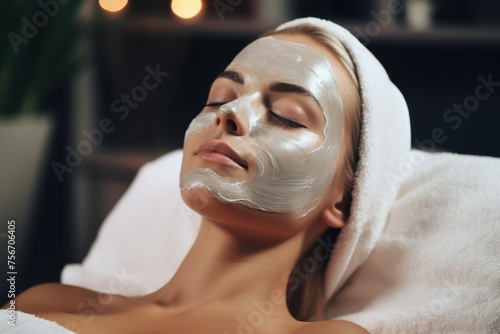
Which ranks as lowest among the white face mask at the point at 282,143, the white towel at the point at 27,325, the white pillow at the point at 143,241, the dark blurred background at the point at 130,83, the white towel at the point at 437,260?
the dark blurred background at the point at 130,83

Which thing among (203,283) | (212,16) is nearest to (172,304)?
(203,283)

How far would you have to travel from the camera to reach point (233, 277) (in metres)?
1.01

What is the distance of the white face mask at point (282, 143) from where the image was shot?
0.94 metres

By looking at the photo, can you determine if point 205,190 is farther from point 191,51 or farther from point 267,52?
point 191,51

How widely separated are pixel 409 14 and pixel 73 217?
126cm

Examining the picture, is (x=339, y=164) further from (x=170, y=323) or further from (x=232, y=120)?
(x=170, y=323)

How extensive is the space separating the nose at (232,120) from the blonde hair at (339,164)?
0.17m

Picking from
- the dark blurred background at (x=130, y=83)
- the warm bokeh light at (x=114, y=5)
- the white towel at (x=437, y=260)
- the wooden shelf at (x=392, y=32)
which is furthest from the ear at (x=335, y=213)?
the warm bokeh light at (x=114, y=5)

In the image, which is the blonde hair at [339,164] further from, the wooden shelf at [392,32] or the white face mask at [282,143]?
the wooden shelf at [392,32]

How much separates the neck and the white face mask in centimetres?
9

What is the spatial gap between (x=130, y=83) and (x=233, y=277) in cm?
152

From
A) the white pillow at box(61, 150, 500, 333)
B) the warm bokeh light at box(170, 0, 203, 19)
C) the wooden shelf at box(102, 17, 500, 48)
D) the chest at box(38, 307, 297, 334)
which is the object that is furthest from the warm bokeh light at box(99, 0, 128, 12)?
the chest at box(38, 307, 297, 334)

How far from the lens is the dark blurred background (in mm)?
1874

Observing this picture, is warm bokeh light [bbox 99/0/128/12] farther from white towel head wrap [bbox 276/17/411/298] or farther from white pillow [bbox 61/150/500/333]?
white towel head wrap [bbox 276/17/411/298]
